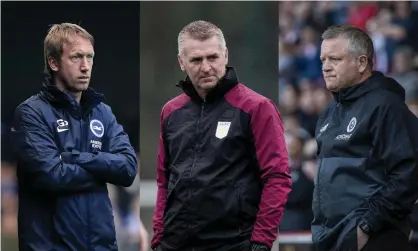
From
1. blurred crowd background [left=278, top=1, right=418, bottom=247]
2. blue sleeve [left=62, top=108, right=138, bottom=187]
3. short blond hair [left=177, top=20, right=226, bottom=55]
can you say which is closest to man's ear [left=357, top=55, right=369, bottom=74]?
short blond hair [left=177, top=20, right=226, bottom=55]

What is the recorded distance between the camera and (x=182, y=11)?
16.0ft

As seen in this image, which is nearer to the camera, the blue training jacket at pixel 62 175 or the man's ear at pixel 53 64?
the blue training jacket at pixel 62 175

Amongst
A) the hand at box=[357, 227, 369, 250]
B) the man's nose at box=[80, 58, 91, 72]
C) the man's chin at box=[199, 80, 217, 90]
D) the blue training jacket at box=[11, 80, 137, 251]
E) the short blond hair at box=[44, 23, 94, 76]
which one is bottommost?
the hand at box=[357, 227, 369, 250]

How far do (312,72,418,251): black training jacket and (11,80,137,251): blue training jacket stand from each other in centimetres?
84

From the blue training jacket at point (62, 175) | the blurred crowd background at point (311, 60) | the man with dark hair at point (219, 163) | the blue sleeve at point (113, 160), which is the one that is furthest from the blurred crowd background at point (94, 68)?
the man with dark hair at point (219, 163)

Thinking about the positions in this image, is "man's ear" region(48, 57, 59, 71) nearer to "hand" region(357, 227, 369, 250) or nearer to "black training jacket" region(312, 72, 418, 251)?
"black training jacket" region(312, 72, 418, 251)

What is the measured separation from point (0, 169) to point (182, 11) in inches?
60.6

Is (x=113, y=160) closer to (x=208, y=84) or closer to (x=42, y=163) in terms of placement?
(x=42, y=163)

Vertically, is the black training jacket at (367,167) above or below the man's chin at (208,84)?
below

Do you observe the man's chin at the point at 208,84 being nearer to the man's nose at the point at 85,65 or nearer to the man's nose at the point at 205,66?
the man's nose at the point at 205,66

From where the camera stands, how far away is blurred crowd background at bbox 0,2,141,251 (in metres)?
4.75

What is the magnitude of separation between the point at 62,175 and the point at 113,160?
235mm

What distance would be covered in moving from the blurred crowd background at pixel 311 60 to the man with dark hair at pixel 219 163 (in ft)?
5.92

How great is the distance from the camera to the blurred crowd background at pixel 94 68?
15.6ft
